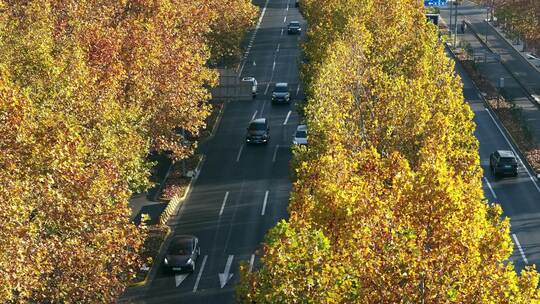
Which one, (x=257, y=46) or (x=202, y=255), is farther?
(x=257, y=46)

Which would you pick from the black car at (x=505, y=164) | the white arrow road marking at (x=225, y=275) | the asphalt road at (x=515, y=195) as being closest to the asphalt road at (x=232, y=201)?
the white arrow road marking at (x=225, y=275)

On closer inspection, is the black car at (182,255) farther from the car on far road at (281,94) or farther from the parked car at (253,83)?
the parked car at (253,83)

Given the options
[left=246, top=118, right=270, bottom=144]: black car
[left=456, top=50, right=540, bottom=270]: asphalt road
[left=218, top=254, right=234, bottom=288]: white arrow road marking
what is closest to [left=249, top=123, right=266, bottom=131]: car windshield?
[left=246, top=118, right=270, bottom=144]: black car

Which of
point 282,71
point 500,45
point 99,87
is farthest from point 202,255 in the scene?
point 500,45

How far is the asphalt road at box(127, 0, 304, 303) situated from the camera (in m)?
46.9

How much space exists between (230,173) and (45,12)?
18216 millimetres

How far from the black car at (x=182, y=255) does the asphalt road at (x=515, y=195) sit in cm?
1734

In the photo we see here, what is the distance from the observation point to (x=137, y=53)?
52469mm

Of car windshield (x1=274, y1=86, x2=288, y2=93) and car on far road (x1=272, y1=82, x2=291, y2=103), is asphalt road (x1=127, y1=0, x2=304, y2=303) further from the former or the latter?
car windshield (x1=274, y1=86, x2=288, y2=93)

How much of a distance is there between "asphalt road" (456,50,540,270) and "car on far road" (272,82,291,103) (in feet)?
57.4

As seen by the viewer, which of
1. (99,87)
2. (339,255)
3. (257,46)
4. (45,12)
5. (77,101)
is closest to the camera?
(339,255)

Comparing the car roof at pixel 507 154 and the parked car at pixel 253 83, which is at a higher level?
the car roof at pixel 507 154

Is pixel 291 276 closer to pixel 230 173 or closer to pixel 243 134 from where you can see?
pixel 230 173

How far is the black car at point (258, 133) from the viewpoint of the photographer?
71188 millimetres
